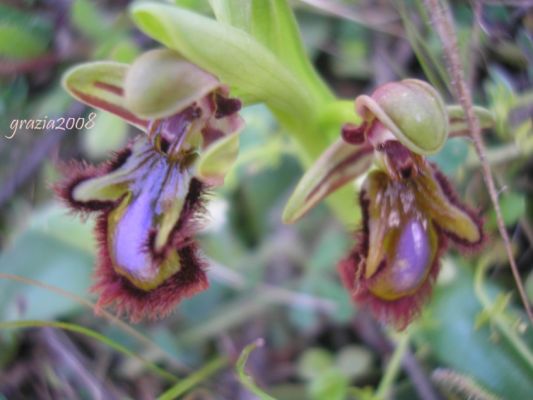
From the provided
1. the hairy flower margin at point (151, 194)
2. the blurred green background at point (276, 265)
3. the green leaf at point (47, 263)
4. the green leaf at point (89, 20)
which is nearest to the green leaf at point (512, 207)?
the blurred green background at point (276, 265)

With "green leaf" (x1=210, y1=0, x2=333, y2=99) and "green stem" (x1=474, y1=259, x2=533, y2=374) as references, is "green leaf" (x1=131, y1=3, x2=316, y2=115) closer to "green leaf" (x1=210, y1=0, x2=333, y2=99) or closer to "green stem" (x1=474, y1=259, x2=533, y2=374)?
"green leaf" (x1=210, y1=0, x2=333, y2=99)

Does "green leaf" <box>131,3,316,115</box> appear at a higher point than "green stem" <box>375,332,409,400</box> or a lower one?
higher

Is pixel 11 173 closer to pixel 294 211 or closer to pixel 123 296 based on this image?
pixel 123 296

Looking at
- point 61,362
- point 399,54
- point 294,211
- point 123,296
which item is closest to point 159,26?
point 294,211

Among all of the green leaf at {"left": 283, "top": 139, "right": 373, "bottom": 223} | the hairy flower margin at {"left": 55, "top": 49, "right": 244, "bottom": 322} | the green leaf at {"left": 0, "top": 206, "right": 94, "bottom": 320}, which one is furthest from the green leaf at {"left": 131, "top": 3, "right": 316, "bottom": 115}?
the green leaf at {"left": 0, "top": 206, "right": 94, "bottom": 320}

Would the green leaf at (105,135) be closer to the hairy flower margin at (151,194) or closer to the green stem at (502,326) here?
the hairy flower margin at (151,194)

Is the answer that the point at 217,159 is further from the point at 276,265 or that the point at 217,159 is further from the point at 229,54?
the point at 276,265
